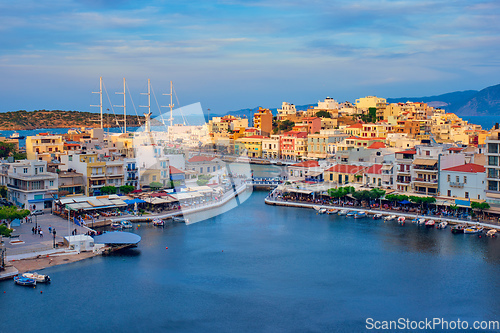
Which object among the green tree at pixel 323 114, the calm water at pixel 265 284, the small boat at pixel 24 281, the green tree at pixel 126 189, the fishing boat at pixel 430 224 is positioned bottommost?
the calm water at pixel 265 284

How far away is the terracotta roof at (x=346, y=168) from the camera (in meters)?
26.7

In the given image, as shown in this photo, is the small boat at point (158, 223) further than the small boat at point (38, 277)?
Yes

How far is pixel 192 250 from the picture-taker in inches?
675

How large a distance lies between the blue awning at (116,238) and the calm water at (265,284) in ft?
1.09

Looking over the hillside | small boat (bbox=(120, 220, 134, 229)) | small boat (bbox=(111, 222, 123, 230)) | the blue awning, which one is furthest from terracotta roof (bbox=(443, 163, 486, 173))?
the hillside

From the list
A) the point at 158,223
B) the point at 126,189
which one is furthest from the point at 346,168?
the point at 158,223

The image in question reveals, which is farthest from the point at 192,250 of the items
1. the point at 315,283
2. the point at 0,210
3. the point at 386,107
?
the point at 386,107

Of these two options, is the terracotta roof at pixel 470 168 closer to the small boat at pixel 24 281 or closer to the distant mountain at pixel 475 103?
the small boat at pixel 24 281

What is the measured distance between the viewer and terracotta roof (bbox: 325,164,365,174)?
26719 mm

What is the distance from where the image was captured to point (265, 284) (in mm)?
14016

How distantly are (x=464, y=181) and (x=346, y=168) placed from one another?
6.50m

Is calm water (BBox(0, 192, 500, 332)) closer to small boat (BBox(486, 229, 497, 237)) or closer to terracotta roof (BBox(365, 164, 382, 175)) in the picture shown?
small boat (BBox(486, 229, 497, 237))

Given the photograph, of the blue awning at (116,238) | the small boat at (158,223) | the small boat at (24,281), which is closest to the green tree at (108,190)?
the small boat at (158,223)

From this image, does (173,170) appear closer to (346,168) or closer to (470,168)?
(346,168)
